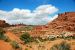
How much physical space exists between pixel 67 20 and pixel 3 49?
62.1m

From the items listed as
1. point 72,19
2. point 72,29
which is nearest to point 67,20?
point 72,19

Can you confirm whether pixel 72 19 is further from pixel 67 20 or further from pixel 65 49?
pixel 65 49

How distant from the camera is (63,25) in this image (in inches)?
2921

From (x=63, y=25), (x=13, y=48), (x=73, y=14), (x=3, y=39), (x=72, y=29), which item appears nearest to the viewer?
(x=13, y=48)

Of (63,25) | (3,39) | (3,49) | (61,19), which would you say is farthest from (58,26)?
(3,49)

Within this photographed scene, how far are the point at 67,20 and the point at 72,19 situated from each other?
3148 mm

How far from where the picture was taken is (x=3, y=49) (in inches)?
708

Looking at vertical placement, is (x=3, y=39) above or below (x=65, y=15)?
below

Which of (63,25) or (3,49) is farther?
(63,25)

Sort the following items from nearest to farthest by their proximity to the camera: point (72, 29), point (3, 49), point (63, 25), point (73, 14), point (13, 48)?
point (3, 49) → point (13, 48) → point (72, 29) → point (63, 25) → point (73, 14)

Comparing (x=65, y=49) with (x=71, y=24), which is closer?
(x=65, y=49)

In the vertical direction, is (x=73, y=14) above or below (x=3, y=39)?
above

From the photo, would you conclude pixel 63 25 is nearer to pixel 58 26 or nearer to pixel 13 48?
pixel 58 26

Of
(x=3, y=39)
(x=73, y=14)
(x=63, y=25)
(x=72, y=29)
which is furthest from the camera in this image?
(x=73, y=14)
